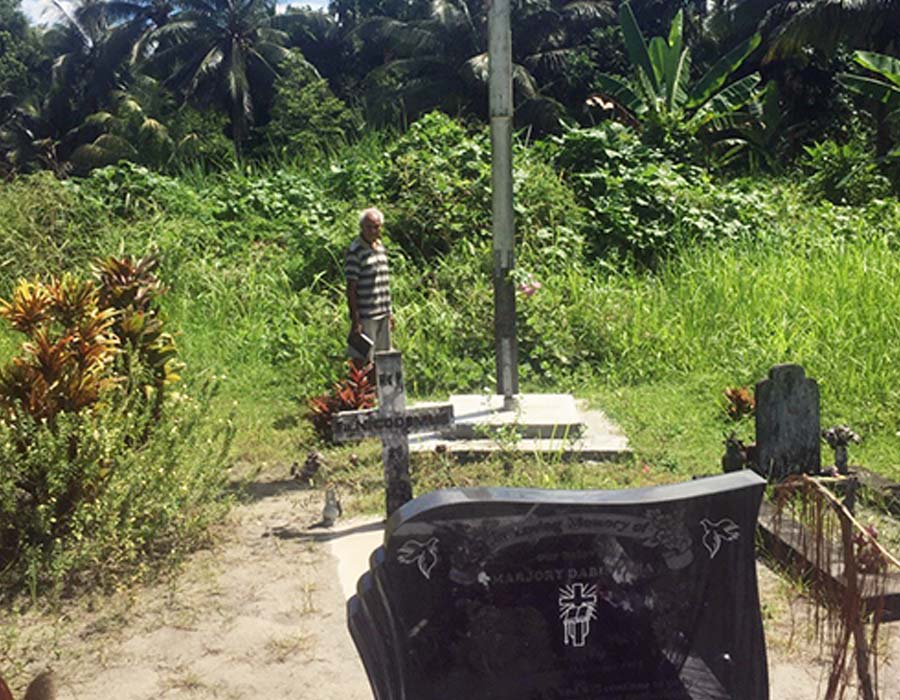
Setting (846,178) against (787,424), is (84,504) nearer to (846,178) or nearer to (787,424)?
(787,424)

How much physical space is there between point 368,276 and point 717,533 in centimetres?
492

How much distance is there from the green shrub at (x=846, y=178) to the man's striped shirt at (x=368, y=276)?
432 inches

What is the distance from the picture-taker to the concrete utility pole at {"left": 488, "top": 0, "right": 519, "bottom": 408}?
22.0 ft

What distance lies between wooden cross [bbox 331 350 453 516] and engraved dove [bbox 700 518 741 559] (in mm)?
2278

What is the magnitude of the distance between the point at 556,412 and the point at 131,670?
3898 mm

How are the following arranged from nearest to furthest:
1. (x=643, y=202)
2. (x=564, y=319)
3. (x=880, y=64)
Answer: (x=564, y=319), (x=643, y=202), (x=880, y=64)

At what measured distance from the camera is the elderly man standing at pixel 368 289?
23.9 ft

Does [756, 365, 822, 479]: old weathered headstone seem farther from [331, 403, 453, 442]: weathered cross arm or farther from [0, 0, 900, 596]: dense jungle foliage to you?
[331, 403, 453, 442]: weathered cross arm

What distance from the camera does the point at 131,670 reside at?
150 inches

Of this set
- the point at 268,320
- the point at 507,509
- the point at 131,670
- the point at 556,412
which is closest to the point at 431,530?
the point at 507,509

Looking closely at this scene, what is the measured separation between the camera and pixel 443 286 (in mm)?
10641

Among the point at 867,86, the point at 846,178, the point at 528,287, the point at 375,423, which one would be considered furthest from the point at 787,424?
A: the point at 867,86

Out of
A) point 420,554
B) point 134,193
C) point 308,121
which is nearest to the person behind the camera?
point 420,554

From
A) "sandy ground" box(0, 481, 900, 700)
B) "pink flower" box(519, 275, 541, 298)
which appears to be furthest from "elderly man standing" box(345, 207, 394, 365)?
"sandy ground" box(0, 481, 900, 700)
